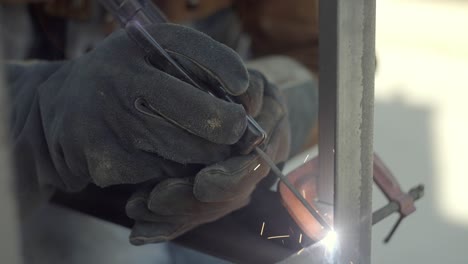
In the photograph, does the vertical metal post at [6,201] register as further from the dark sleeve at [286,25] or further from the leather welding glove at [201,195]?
the dark sleeve at [286,25]

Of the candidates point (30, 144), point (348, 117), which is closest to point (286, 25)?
point (30, 144)

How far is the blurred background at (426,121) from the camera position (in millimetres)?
1962

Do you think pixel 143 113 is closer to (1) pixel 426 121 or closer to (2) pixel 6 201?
(2) pixel 6 201

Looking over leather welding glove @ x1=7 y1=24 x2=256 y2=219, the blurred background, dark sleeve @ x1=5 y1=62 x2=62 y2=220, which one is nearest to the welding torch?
leather welding glove @ x1=7 y1=24 x2=256 y2=219

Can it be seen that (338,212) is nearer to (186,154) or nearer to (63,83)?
(186,154)

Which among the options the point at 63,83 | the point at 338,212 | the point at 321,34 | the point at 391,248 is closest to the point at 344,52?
the point at 321,34

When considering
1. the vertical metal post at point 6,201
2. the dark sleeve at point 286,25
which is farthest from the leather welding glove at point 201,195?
the dark sleeve at point 286,25

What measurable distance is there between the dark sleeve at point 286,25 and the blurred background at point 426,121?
41cm

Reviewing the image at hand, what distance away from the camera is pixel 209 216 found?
92 cm

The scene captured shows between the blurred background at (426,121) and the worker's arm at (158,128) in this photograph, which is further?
the blurred background at (426,121)

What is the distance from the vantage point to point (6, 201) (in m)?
0.44

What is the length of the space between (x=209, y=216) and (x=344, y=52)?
0.98 ft

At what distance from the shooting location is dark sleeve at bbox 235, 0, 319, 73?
183 cm

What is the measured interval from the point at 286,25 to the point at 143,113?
3.65 feet
